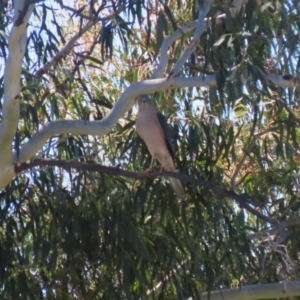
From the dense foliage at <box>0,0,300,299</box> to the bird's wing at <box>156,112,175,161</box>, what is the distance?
5cm

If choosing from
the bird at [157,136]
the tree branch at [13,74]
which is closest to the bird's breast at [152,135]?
the bird at [157,136]

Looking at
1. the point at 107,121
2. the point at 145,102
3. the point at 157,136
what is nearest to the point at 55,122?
the point at 107,121

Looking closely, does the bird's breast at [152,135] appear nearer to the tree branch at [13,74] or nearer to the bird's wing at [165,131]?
the bird's wing at [165,131]

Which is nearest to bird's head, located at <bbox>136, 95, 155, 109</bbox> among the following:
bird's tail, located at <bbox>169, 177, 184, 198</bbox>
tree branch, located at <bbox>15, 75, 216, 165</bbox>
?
bird's tail, located at <bbox>169, 177, 184, 198</bbox>

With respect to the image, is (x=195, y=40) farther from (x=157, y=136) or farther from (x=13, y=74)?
(x=157, y=136)

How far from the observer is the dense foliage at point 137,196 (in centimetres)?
462

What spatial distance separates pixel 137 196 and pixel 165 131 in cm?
48

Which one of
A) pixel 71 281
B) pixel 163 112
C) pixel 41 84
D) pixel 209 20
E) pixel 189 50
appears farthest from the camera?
pixel 163 112

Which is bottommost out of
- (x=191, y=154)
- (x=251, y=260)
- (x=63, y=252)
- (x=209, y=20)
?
(x=251, y=260)

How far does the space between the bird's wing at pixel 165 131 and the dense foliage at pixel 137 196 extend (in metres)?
0.05

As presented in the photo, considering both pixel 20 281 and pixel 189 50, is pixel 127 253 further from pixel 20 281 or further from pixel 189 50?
pixel 189 50

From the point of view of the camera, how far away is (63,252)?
487 centimetres

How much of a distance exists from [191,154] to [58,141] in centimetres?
73

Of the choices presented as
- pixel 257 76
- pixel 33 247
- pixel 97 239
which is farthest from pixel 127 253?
pixel 257 76
